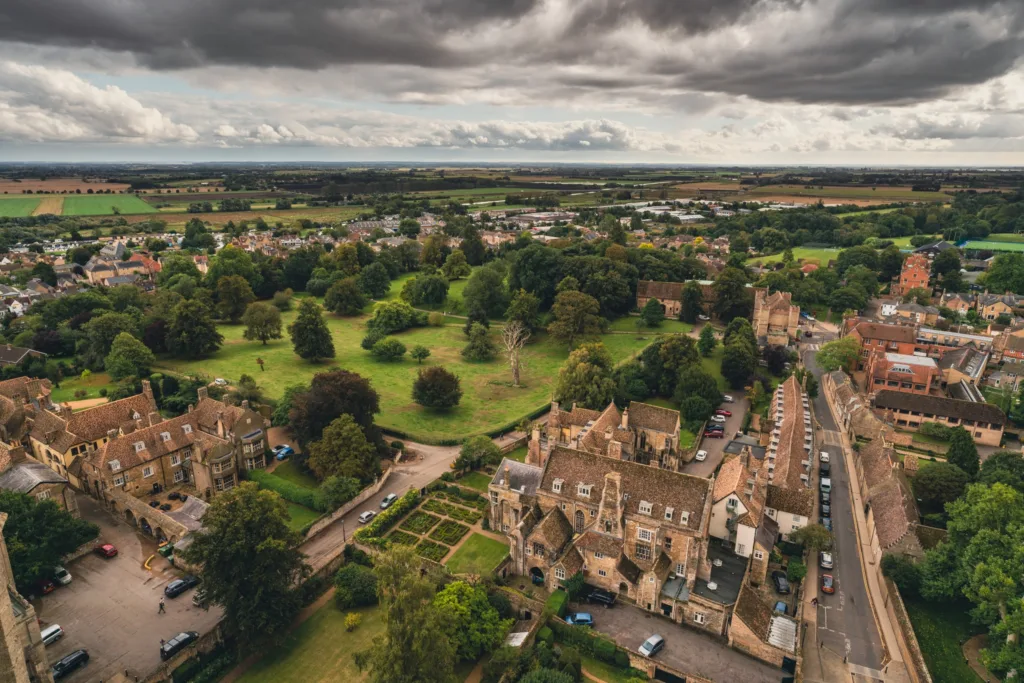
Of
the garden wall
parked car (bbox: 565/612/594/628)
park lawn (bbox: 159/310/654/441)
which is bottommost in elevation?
park lawn (bbox: 159/310/654/441)

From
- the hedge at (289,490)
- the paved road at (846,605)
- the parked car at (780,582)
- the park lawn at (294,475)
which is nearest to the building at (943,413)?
the paved road at (846,605)

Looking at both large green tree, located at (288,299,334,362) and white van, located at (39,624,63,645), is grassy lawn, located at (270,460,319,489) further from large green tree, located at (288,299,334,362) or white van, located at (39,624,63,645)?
large green tree, located at (288,299,334,362)

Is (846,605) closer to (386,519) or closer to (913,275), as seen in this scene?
(386,519)

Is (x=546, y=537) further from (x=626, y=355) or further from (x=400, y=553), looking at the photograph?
(x=626, y=355)

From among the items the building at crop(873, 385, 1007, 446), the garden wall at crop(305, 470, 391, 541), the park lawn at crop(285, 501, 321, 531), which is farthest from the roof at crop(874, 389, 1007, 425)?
the park lawn at crop(285, 501, 321, 531)

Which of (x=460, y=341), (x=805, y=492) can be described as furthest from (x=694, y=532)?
(x=460, y=341)
